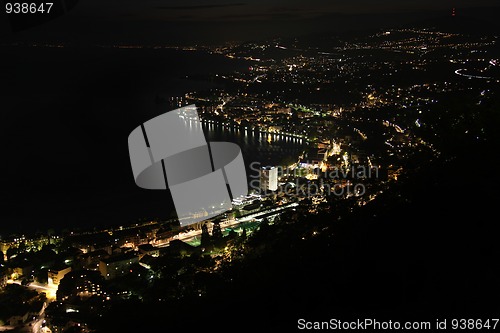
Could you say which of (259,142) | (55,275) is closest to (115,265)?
(55,275)

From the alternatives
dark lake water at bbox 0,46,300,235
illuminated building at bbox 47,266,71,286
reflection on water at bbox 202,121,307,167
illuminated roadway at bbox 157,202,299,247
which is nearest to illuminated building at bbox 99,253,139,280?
illuminated building at bbox 47,266,71,286

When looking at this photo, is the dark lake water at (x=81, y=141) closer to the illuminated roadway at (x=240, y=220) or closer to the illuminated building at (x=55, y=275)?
the illuminated roadway at (x=240, y=220)

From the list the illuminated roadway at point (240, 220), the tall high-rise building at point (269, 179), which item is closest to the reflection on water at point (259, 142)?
the tall high-rise building at point (269, 179)

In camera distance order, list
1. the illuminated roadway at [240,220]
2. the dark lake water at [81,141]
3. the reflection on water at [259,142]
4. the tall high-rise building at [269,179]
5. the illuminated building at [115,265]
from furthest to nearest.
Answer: the reflection on water at [259,142], the dark lake water at [81,141], the tall high-rise building at [269,179], the illuminated roadway at [240,220], the illuminated building at [115,265]

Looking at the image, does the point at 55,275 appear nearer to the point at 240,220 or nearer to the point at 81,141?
the point at 240,220

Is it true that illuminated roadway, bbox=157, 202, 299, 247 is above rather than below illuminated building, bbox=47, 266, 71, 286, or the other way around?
above

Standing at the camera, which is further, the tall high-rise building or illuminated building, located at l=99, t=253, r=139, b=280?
the tall high-rise building

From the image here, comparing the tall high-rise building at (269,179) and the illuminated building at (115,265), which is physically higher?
the tall high-rise building at (269,179)

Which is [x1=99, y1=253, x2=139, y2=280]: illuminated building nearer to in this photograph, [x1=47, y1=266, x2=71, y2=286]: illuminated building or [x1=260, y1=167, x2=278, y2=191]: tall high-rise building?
[x1=47, y1=266, x2=71, y2=286]: illuminated building

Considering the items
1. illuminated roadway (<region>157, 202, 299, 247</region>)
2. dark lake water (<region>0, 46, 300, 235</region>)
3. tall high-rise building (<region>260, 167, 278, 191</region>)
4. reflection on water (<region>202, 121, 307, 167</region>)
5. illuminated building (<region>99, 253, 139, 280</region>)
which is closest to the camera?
illuminated building (<region>99, 253, 139, 280</region>)

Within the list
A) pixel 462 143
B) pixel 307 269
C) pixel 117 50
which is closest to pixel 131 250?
pixel 307 269
